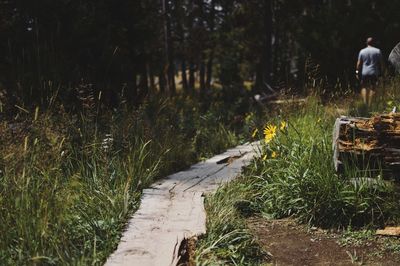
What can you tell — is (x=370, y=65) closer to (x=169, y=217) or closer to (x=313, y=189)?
(x=313, y=189)

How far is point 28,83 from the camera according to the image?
7.05 m

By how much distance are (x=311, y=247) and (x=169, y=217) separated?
3.69 ft

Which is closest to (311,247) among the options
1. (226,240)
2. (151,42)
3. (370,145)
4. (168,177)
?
(226,240)

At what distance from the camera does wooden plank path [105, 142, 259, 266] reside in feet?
10.9

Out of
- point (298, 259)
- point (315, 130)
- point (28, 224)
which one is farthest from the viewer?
point (315, 130)

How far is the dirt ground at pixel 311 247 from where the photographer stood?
3766mm

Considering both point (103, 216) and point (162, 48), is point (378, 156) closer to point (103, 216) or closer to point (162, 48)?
point (103, 216)

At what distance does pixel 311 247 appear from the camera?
4.02 metres

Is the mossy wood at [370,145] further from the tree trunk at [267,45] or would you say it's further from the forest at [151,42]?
the tree trunk at [267,45]

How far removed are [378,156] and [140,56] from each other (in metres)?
8.54

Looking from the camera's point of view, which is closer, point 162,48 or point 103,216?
point 103,216

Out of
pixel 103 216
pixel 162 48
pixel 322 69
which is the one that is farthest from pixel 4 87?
pixel 162 48

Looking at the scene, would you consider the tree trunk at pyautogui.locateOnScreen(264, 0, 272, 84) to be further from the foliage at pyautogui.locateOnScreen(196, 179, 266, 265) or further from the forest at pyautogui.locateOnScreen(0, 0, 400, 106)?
the foliage at pyautogui.locateOnScreen(196, 179, 266, 265)

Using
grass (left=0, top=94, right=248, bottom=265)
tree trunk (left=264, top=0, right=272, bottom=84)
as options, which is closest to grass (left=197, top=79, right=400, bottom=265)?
grass (left=0, top=94, right=248, bottom=265)
